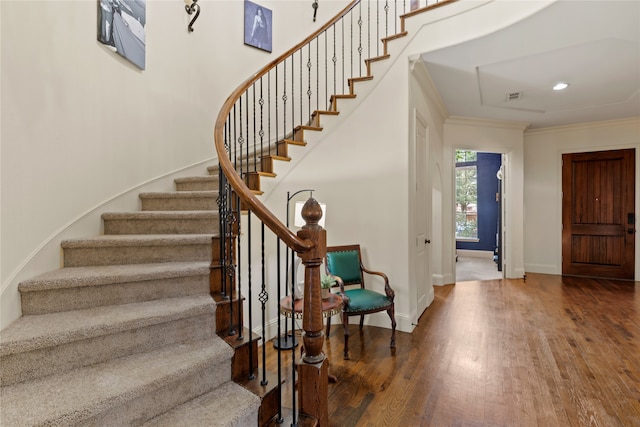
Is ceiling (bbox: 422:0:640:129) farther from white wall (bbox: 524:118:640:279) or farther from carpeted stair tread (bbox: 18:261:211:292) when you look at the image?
carpeted stair tread (bbox: 18:261:211:292)

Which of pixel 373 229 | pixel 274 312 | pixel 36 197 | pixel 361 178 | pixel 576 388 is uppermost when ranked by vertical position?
pixel 361 178

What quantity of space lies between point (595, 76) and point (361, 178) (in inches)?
120

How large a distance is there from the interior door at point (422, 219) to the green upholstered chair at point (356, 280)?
705 mm

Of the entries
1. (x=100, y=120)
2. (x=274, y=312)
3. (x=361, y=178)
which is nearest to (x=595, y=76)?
(x=361, y=178)

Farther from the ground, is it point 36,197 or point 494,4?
point 494,4

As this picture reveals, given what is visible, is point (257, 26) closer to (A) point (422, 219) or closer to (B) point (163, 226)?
(B) point (163, 226)

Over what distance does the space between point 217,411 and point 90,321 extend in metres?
0.77

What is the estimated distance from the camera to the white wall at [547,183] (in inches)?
225

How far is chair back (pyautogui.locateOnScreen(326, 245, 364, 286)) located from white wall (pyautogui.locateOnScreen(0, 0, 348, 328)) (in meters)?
1.86

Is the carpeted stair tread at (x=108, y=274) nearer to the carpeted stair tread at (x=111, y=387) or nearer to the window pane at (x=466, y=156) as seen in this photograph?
the carpeted stair tread at (x=111, y=387)

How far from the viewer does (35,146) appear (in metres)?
1.89

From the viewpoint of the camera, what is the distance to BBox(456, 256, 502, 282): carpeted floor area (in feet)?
19.2

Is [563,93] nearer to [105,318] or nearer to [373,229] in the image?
[373,229]

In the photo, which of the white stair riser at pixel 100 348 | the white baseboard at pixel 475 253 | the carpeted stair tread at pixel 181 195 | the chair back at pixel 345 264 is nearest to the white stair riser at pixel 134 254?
the white stair riser at pixel 100 348
